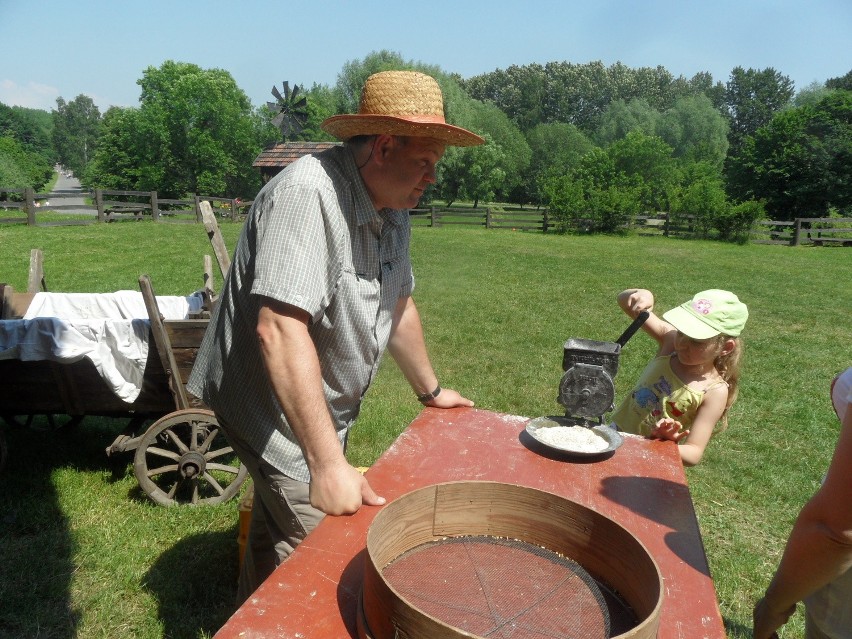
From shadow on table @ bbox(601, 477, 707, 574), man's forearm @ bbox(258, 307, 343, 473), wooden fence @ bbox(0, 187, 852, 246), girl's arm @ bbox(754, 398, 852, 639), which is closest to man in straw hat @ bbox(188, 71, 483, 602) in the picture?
man's forearm @ bbox(258, 307, 343, 473)

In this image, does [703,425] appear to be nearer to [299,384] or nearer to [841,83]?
[299,384]

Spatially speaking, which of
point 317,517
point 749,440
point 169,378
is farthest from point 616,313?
point 317,517

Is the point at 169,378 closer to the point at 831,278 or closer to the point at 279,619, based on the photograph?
the point at 279,619

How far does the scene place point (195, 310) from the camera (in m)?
5.37

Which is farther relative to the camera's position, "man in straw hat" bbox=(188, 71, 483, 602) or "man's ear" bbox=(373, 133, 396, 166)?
"man's ear" bbox=(373, 133, 396, 166)

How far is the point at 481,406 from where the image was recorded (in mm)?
5875

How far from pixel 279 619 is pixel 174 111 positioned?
50.1 metres

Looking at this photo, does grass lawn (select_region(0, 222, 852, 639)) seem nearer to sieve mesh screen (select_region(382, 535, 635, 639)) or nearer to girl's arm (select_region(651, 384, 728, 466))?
girl's arm (select_region(651, 384, 728, 466))

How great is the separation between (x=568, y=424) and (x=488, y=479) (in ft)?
1.73

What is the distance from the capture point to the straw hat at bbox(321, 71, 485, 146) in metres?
1.89

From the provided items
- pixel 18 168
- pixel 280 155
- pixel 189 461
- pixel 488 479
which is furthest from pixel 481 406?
pixel 18 168

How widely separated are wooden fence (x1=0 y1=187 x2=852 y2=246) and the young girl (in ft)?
71.4

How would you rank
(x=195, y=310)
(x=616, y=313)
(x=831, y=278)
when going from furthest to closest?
(x=831, y=278), (x=616, y=313), (x=195, y=310)

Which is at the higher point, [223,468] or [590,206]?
[590,206]
